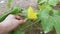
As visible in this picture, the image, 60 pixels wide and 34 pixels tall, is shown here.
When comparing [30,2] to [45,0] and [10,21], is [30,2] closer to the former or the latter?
[45,0]

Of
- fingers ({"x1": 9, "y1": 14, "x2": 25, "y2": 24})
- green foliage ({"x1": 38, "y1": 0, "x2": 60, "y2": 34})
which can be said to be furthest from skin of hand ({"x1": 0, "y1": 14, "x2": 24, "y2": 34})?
green foliage ({"x1": 38, "y1": 0, "x2": 60, "y2": 34})

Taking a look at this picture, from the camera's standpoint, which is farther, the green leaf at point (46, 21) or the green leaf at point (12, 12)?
the green leaf at point (12, 12)

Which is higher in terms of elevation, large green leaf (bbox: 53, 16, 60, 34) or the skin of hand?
the skin of hand

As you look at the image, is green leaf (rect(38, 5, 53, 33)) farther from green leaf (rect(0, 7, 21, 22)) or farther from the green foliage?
green leaf (rect(0, 7, 21, 22))

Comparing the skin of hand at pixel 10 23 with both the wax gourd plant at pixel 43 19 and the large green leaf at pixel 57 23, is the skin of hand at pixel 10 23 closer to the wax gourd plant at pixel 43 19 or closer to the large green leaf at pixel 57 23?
the wax gourd plant at pixel 43 19

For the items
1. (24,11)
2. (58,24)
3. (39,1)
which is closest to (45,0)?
(39,1)

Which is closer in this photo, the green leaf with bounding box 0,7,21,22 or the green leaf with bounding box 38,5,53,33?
the green leaf with bounding box 38,5,53,33

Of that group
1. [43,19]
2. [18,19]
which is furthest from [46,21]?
[18,19]

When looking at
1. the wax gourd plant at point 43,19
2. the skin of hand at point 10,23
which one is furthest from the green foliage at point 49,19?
the skin of hand at point 10,23
